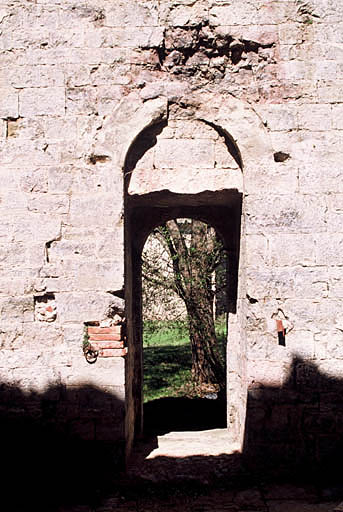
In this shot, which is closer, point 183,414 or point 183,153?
point 183,153

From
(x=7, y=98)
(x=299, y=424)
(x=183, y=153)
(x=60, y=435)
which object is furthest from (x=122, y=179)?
(x=299, y=424)

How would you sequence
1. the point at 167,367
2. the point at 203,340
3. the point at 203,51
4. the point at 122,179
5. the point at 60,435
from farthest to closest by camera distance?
the point at 167,367, the point at 203,340, the point at 203,51, the point at 122,179, the point at 60,435

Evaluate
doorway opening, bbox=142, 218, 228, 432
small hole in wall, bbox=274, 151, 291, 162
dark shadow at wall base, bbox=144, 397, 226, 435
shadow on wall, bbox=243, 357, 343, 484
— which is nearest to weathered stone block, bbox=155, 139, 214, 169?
small hole in wall, bbox=274, 151, 291, 162

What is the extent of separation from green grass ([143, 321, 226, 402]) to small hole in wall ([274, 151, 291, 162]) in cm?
508

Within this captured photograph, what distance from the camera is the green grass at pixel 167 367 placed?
8.60 metres

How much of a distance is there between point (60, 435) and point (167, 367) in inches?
249

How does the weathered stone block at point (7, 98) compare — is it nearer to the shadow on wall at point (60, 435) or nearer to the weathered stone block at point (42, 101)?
the weathered stone block at point (42, 101)

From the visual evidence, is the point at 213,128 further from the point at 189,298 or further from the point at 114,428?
the point at 189,298

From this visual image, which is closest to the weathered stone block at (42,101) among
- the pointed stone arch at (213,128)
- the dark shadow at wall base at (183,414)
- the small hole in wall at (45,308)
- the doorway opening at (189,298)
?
the pointed stone arch at (213,128)

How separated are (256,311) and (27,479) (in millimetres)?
2485

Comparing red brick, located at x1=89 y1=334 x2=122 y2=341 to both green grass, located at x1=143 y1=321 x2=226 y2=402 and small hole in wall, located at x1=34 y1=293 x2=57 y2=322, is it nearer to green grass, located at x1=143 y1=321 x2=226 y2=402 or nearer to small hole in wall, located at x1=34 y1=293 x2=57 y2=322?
small hole in wall, located at x1=34 y1=293 x2=57 y2=322

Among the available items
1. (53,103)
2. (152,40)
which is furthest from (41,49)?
(152,40)

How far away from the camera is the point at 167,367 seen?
10344 mm

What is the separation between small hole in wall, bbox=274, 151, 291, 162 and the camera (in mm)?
4247
